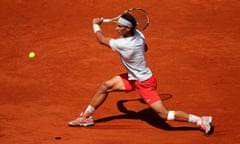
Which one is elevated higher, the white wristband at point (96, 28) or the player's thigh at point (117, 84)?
the white wristband at point (96, 28)

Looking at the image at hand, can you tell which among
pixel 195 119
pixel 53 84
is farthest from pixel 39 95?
pixel 195 119

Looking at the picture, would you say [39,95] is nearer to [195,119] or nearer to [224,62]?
[195,119]

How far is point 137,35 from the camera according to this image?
29.3ft

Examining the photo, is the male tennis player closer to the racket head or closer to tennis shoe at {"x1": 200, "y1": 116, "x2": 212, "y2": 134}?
tennis shoe at {"x1": 200, "y1": 116, "x2": 212, "y2": 134}

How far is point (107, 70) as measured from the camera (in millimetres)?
11930

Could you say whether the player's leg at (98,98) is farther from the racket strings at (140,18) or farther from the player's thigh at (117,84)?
the racket strings at (140,18)

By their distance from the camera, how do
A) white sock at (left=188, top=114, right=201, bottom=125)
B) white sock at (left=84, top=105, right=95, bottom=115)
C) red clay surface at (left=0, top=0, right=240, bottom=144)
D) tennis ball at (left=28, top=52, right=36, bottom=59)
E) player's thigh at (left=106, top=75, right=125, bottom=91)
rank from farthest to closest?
tennis ball at (left=28, top=52, right=36, bottom=59) < white sock at (left=84, top=105, right=95, bottom=115) < red clay surface at (left=0, top=0, right=240, bottom=144) < player's thigh at (left=106, top=75, right=125, bottom=91) < white sock at (left=188, top=114, right=201, bottom=125)

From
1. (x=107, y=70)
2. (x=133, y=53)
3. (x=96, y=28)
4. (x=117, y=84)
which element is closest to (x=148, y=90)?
(x=117, y=84)

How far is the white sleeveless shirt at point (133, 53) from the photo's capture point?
8703 millimetres

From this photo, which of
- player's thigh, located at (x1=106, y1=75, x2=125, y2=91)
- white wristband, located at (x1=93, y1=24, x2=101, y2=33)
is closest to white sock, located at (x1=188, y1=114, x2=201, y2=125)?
player's thigh, located at (x1=106, y1=75, x2=125, y2=91)

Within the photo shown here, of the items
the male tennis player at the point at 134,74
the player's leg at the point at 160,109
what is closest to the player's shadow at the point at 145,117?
the player's leg at the point at 160,109

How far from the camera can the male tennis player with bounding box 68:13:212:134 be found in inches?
343

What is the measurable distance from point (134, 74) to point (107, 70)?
3026 millimetres

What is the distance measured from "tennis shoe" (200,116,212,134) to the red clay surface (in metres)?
0.12
